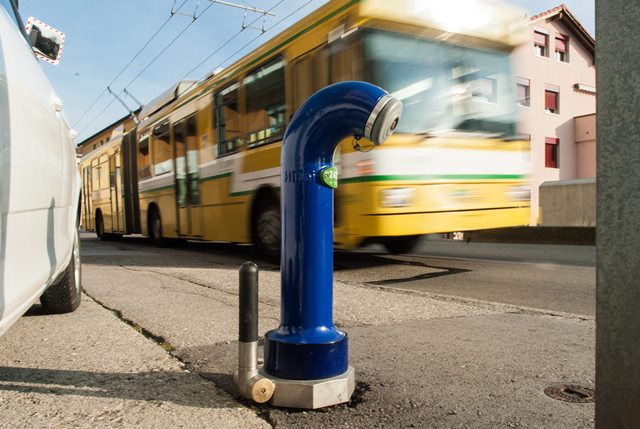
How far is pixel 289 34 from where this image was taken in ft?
24.0

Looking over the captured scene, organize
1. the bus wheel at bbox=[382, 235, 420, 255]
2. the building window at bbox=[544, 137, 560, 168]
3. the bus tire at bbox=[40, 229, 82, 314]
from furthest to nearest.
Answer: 1. the building window at bbox=[544, 137, 560, 168]
2. the bus wheel at bbox=[382, 235, 420, 255]
3. the bus tire at bbox=[40, 229, 82, 314]

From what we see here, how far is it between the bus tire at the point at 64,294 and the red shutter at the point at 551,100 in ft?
93.6

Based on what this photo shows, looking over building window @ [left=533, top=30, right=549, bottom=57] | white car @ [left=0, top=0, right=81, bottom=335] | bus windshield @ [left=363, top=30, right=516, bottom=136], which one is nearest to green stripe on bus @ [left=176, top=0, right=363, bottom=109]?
bus windshield @ [left=363, top=30, right=516, bottom=136]

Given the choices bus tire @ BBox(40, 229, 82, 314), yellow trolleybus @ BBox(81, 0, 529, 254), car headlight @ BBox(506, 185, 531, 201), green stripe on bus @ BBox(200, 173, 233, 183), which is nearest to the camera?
bus tire @ BBox(40, 229, 82, 314)

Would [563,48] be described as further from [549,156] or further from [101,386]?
[101,386]

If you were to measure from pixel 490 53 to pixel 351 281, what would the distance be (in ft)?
10.9

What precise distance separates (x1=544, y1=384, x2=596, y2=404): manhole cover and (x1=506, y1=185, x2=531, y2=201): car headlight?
4785mm

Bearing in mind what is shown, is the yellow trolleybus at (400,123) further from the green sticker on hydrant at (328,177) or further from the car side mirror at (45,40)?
the green sticker on hydrant at (328,177)

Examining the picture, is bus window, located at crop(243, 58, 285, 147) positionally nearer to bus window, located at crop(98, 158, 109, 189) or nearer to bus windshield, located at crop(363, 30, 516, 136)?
bus windshield, located at crop(363, 30, 516, 136)

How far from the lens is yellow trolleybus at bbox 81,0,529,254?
605 centimetres

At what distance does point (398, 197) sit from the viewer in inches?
237

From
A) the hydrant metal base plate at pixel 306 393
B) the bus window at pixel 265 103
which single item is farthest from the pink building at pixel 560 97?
the hydrant metal base plate at pixel 306 393

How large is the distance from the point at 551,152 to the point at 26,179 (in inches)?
1176

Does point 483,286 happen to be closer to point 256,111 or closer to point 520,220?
point 520,220
